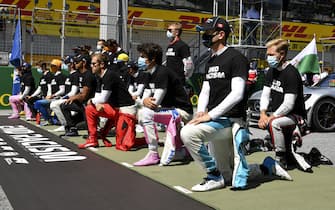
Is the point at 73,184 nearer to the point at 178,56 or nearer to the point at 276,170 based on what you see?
the point at 276,170

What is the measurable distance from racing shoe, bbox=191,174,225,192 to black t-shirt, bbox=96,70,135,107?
2.85 m

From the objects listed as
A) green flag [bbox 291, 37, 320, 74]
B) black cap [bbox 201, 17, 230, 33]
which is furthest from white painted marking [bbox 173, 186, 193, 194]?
green flag [bbox 291, 37, 320, 74]

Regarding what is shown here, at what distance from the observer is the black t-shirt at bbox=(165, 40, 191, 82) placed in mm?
7930

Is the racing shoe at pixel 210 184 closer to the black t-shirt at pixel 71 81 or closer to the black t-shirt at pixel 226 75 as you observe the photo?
the black t-shirt at pixel 226 75

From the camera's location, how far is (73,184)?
5.06m

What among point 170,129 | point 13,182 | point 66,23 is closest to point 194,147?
point 170,129

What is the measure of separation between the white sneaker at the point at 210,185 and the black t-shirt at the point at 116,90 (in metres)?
→ 2.85

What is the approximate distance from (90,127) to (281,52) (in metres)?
3.17

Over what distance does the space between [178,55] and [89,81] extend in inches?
62.0

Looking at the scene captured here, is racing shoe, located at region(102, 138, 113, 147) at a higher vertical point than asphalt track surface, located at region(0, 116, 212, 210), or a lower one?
lower

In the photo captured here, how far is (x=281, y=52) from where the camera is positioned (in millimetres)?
5605

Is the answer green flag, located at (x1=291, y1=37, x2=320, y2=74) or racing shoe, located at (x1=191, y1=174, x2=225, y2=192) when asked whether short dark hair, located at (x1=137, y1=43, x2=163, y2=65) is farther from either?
green flag, located at (x1=291, y1=37, x2=320, y2=74)

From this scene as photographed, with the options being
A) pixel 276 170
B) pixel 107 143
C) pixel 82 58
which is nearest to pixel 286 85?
pixel 276 170

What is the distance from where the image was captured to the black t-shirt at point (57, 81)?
10.2 meters
